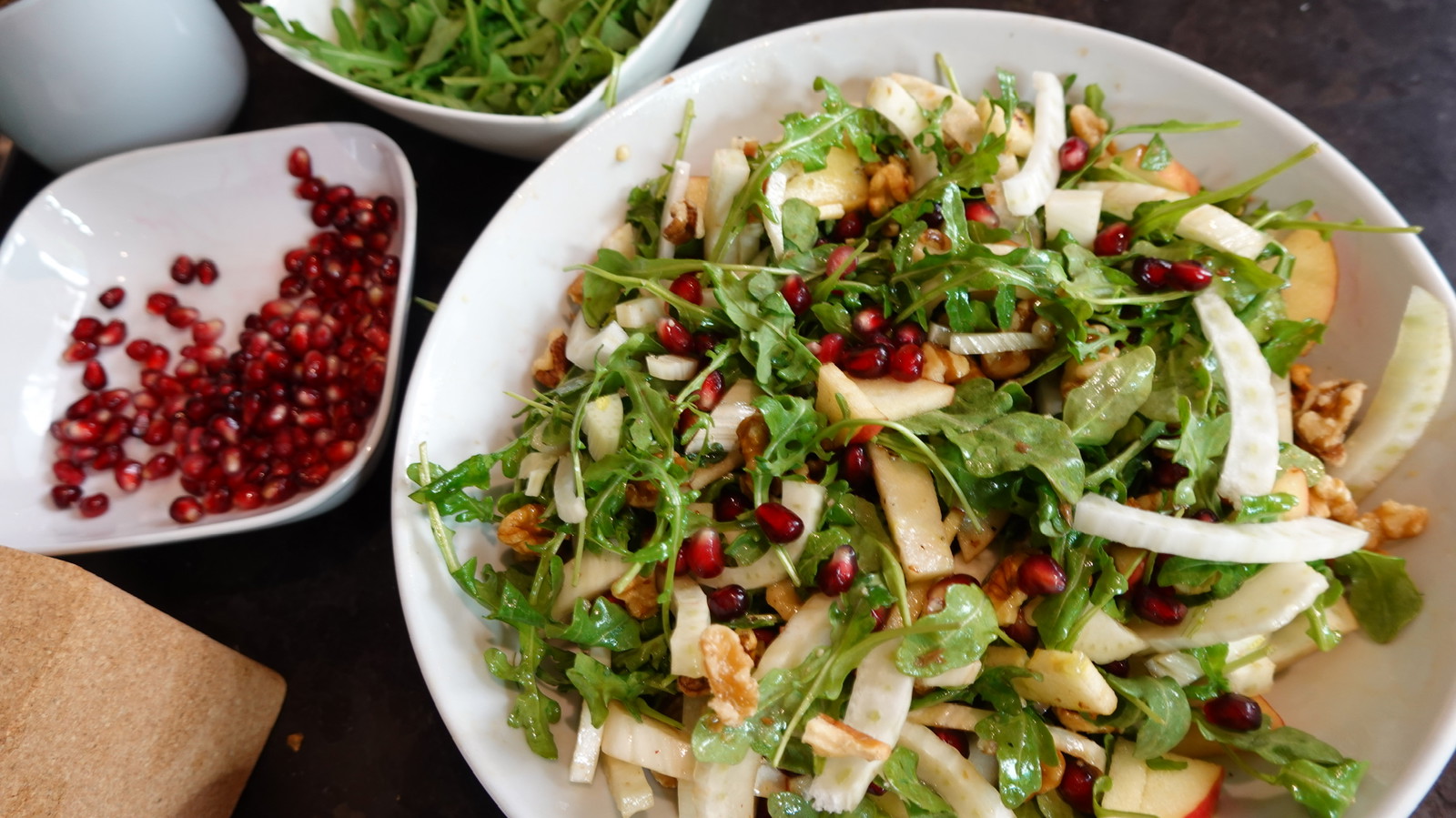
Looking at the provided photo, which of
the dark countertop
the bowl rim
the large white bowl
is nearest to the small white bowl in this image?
the bowl rim

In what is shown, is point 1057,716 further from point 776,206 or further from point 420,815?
point 420,815

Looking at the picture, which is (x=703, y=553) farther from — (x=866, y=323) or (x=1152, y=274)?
(x=1152, y=274)

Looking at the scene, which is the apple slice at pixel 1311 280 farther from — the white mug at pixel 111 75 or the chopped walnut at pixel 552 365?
the white mug at pixel 111 75

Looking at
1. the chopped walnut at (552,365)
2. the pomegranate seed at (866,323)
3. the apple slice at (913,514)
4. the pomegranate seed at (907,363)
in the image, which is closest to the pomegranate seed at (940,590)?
the apple slice at (913,514)

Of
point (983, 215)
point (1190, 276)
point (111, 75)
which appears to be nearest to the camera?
point (1190, 276)

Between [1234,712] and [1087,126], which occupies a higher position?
[1087,126]

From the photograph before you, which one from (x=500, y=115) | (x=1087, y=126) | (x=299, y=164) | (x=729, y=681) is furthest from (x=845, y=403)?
(x=299, y=164)

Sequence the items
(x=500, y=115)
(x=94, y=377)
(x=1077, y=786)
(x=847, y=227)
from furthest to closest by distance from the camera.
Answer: (x=94, y=377) < (x=500, y=115) < (x=847, y=227) < (x=1077, y=786)
